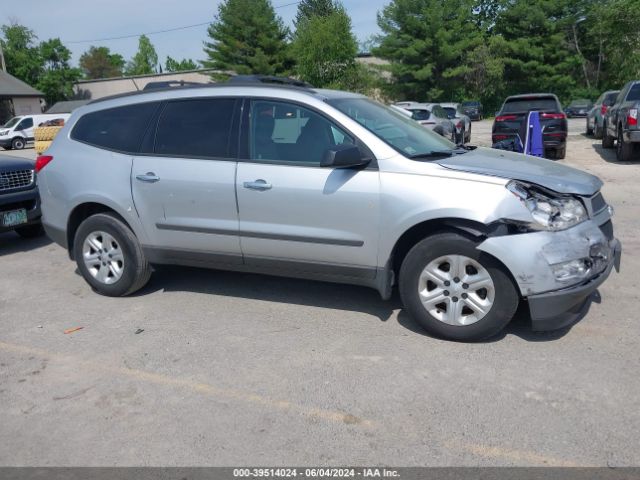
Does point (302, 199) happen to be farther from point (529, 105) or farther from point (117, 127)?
point (529, 105)

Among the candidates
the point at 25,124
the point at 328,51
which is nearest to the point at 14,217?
the point at 328,51

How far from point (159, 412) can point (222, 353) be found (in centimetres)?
83

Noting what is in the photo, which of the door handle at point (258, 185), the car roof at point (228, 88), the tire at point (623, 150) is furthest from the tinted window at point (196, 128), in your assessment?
the tire at point (623, 150)

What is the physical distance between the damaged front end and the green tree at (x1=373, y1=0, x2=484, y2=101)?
41.9 meters

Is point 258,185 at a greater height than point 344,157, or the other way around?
point 344,157

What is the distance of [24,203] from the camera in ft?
24.8

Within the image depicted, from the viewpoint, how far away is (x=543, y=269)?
3871mm

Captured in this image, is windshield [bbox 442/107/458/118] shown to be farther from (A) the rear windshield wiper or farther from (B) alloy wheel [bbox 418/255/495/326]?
(B) alloy wheel [bbox 418/255/495/326]

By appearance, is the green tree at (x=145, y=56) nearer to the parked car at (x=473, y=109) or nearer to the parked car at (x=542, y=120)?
the parked car at (x=473, y=109)

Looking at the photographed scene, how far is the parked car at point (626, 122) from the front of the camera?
12344mm

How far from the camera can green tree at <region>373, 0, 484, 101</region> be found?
43.5 metres

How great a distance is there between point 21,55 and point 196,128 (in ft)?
202

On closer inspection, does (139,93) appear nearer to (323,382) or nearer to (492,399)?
(323,382)

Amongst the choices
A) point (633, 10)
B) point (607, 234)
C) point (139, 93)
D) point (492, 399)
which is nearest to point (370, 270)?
point (492, 399)
